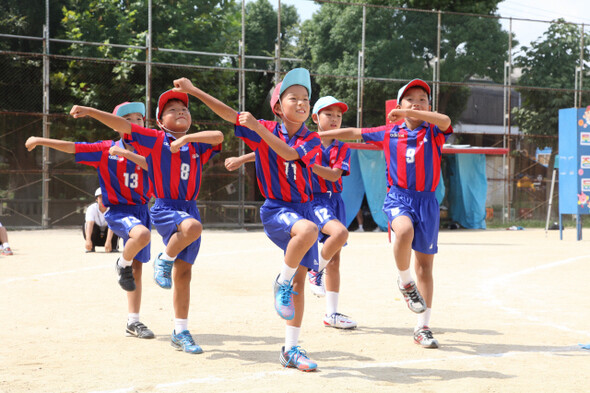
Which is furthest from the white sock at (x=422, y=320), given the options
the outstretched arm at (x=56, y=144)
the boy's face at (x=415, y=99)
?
the outstretched arm at (x=56, y=144)

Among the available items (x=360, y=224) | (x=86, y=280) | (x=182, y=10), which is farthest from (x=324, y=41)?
(x=86, y=280)

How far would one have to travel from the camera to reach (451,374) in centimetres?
482

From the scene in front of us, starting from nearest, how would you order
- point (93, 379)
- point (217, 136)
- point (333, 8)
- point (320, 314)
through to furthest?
point (93, 379) → point (217, 136) → point (320, 314) → point (333, 8)

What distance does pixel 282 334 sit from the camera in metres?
6.21

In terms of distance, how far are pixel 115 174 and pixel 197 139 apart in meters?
1.33

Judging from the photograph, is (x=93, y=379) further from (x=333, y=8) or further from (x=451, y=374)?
(x=333, y=8)

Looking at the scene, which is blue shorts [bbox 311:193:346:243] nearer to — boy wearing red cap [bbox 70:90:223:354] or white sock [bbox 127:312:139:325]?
boy wearing red cap [bbox 70:90:223:354]

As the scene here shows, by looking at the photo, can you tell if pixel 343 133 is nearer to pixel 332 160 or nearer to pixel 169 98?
pixel 332 160

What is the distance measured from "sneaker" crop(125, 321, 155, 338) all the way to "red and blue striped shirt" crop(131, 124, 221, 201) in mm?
1105

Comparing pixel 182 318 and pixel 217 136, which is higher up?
pixel 217 136

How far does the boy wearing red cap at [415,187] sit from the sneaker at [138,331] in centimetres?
205

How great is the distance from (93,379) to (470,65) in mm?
30298

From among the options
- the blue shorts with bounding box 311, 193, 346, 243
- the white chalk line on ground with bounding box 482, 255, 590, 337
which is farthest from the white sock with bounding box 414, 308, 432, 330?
the white chalk line on ground with bounding box 482, 255, 590, 337

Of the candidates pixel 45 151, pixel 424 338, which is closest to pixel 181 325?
pixel 424 338
